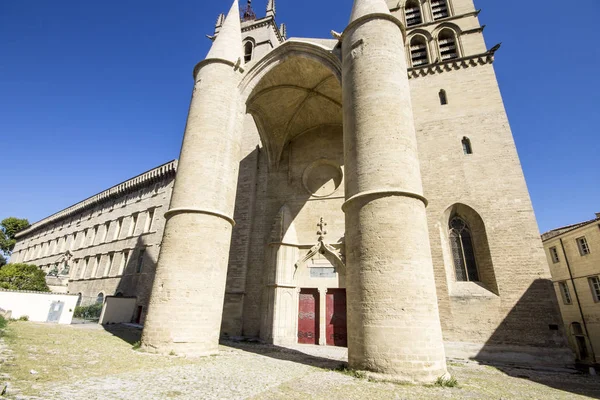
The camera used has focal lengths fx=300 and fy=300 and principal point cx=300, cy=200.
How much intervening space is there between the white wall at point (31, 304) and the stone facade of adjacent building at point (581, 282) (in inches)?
1035

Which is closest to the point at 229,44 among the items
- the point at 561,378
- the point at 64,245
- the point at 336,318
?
the point at 336,318

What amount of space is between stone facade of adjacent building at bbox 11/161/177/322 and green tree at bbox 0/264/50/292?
2.09ft

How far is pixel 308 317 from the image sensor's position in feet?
37.4

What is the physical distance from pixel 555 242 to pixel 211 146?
69.6ft

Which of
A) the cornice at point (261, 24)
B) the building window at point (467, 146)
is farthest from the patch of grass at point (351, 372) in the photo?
the cornice at point (261, 24)

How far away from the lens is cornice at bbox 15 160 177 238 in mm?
21312

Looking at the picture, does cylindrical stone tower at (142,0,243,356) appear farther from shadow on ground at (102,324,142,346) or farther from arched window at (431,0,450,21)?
arched window at (431,0,450,21)

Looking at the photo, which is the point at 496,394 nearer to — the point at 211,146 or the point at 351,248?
the point at 351,248

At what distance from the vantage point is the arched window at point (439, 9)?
1431 centimetres

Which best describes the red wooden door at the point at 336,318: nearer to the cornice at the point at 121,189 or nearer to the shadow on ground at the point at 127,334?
the shadow on ground at the point at 127,334

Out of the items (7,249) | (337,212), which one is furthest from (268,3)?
(7,249)

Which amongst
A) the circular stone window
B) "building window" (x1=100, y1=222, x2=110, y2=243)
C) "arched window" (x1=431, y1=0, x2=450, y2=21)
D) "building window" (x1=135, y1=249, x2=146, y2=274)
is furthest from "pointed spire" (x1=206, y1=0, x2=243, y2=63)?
"building window" (x1=100, y1=222, x2=110, y2=243)

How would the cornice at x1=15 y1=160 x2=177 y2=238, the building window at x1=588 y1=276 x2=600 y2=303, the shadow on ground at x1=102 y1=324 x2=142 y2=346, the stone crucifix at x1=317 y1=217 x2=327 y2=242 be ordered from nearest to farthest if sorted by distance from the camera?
the shadow on ground at x1=102 y1=324 x2=142 y2=346
the stone crucifix at x1=317 y1=217 x2=327 y2=242
the building window at x1=588 y1=276 x2=600 y2=303
the cornice at x1=15 y1=160 x2=177 y2=238

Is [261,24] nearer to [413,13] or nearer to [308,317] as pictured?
[413,13]
